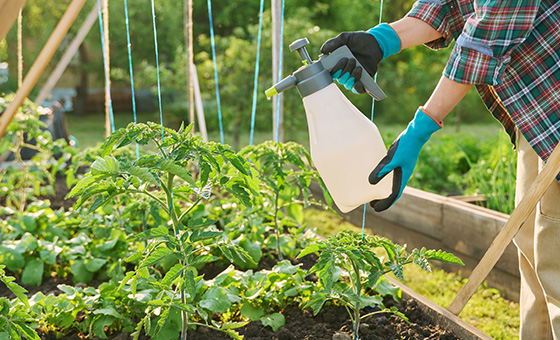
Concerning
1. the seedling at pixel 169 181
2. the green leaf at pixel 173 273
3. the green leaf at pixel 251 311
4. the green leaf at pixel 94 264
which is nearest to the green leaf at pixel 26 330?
the seedling at pixel 169 181

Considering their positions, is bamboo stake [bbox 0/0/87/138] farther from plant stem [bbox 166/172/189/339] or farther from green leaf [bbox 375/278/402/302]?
green leaf [bbox 375/278/402/302]

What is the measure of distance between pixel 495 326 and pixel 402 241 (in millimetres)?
971

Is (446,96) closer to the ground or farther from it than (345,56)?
closer to the ground

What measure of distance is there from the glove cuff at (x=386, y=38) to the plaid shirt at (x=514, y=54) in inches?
3.6

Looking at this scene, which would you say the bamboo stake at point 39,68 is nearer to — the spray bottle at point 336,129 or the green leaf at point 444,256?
the spray bottle at point 336,129

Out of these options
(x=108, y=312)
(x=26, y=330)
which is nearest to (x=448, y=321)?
(x=108, y=312)

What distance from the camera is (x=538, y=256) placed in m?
1.51

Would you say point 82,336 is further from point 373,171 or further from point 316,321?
point 373,171

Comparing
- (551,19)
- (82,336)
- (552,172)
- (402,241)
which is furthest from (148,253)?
(402,241)

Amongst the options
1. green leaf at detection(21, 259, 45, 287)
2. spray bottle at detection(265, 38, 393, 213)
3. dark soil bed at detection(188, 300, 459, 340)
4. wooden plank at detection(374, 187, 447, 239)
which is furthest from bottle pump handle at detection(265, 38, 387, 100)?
wooden plank at detection(374, 187, 447, 239)

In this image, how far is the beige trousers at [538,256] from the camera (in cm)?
148

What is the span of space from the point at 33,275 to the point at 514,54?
1944 mm

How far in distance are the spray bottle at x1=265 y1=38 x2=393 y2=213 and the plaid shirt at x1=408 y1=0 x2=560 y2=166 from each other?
0.77 ft

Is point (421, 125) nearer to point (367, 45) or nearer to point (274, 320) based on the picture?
point (367, 45)
